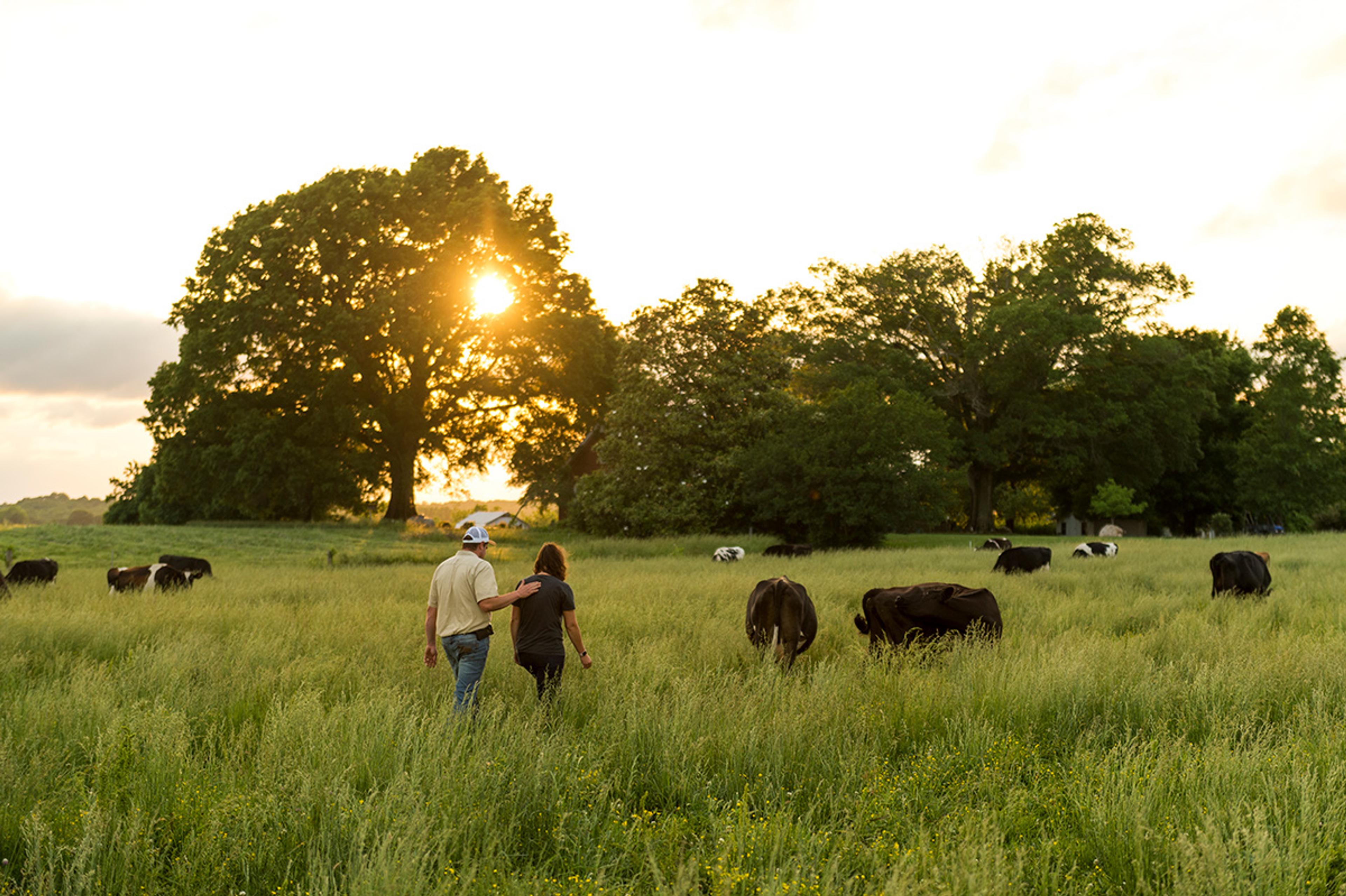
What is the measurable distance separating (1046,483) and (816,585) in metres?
49.3

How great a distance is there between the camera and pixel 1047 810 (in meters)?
5.30

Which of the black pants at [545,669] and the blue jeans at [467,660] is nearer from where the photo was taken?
the blue jeans at [467,660]

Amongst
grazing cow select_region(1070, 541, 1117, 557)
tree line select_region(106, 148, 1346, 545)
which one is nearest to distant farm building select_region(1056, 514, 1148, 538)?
tree line select_region(106, 148, 1346, 545)

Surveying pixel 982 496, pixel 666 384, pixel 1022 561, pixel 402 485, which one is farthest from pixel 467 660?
pixel 982 496

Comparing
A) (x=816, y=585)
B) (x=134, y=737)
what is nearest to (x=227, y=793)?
(x=134, y=737)

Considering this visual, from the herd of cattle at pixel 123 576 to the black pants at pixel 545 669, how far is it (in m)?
13.7

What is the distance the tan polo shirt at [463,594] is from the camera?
757 cm

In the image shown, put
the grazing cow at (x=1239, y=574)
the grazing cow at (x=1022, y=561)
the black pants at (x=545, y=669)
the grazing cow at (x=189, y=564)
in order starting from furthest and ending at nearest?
the grazing cow at (x=189, y=564), the grazing cow at (x=1022, y=561), the grazing cow at (x=1239, y=574), the black pants at (x=545, y=669)

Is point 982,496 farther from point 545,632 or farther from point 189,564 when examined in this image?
point 545,632

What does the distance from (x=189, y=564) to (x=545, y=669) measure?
18.8 m

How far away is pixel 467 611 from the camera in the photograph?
7.60 metres

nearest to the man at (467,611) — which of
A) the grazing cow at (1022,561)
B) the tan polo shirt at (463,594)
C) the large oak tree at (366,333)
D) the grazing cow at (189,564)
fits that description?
the tan polo shirt at (463,594)

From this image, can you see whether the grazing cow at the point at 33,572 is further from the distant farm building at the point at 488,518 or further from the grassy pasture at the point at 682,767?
the distant farm building at the point at 488,518

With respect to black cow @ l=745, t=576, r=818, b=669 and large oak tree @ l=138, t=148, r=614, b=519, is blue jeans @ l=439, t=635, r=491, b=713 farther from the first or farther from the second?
large oak tree @ l=138, t=148, r=614, b=519
